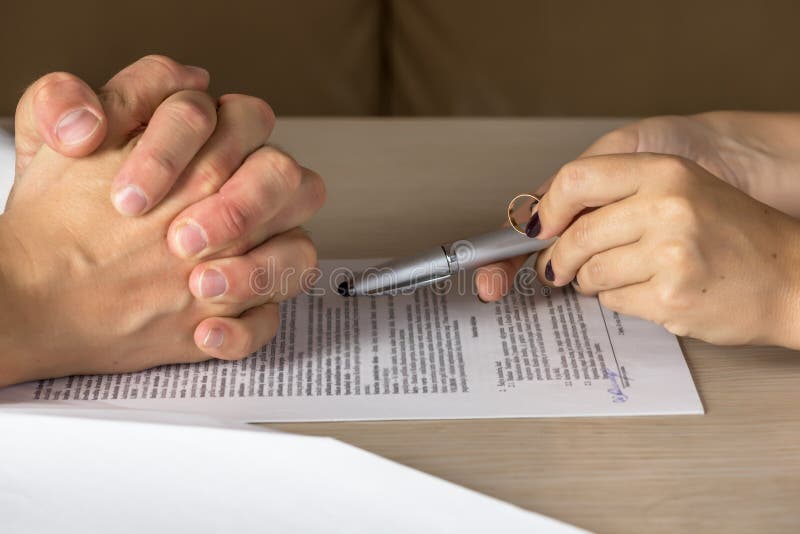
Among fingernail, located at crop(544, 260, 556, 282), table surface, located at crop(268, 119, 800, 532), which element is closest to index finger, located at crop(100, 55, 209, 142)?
table surface, located at crop(268, 119, 800, 532)

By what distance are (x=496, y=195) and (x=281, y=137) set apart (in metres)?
0.25

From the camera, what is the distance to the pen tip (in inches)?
28.6

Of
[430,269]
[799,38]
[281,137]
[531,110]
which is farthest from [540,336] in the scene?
[799,38]

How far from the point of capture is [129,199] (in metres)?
0.64

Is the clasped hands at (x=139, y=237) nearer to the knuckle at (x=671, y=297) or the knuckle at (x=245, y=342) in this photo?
the knuckle at (x=245, y=342)

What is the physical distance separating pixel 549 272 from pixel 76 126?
14.5 inches

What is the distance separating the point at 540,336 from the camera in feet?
2.25

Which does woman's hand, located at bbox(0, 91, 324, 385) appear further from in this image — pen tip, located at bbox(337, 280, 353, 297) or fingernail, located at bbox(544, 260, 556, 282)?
fingernail, located at bbox(544, 260, 556, 282)

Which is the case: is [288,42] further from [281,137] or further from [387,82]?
[281,137]

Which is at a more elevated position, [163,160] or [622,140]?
[622,140]

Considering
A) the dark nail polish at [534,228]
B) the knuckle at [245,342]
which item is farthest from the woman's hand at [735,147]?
the knuckle at [245,342]

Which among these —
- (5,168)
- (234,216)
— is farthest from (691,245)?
(5,168)
